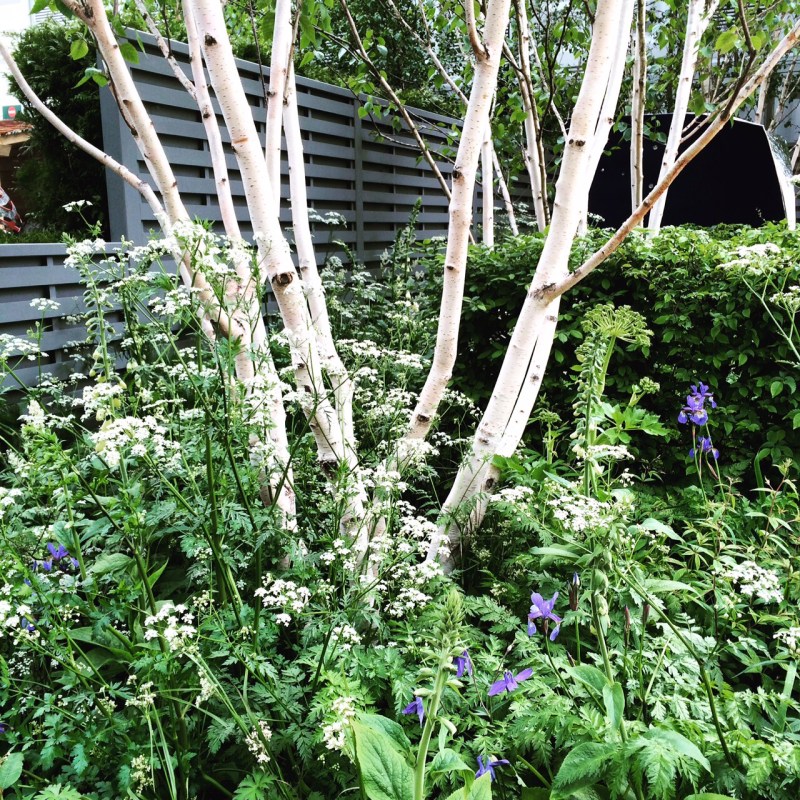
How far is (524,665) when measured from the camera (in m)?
1.71

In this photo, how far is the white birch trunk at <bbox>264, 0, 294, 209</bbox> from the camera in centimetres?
247

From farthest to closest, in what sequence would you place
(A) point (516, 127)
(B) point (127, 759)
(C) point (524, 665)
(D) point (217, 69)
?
1. (A) point (516, 127)
2. (D) point (217, 69)
3. (C) point (524, 665)
4. (B) point (127, 759)

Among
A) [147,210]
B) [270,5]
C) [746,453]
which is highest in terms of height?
[270,5]

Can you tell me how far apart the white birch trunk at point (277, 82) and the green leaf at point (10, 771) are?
1807 mm

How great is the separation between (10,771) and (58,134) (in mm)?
3611

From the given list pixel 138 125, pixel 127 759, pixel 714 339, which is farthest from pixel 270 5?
pixel 127 759

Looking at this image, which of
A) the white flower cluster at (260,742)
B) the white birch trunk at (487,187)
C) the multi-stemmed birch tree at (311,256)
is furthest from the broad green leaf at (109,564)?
the white birch trunk at (487,187)

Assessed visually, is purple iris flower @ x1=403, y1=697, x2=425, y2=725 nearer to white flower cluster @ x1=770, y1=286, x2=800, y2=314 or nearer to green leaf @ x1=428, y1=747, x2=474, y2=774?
green leaf @ x1=428, y1=747, x2=474, y2=774

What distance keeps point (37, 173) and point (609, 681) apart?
13.6ft

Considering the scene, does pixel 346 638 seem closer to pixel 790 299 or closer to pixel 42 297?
pixel 790 299

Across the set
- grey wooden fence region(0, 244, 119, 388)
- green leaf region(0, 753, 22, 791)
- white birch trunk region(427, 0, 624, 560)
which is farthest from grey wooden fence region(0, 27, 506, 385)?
green leaf region(0, 753, 22, 791)

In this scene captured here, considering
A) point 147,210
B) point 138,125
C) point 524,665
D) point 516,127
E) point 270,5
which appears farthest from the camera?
point 516,127

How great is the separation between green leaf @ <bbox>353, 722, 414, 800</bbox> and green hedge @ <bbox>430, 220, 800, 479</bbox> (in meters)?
1.96

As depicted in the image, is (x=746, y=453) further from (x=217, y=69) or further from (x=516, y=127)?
(x=516, y=127)
